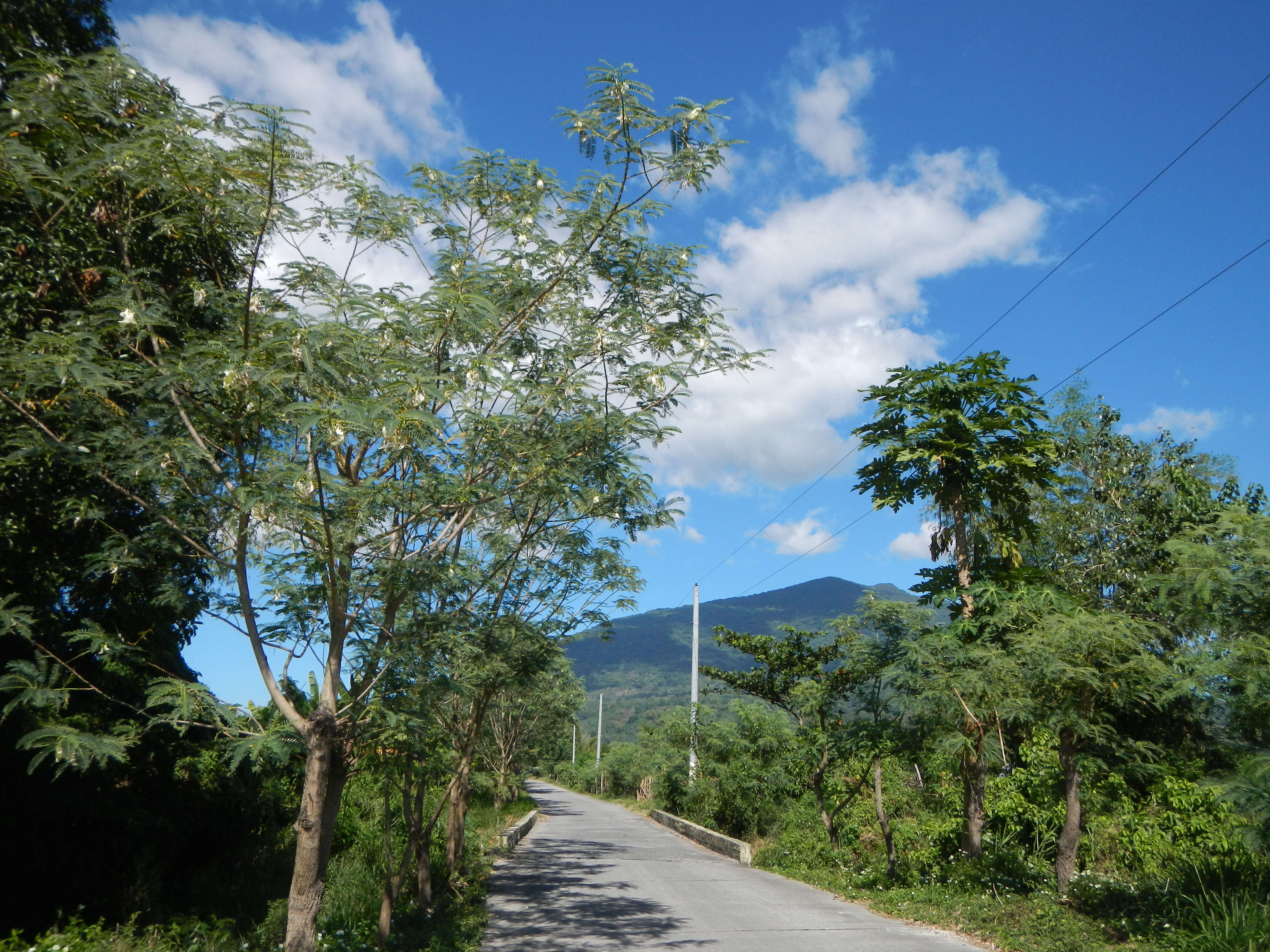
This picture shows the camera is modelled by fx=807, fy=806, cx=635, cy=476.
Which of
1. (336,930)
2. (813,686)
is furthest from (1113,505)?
(336,930)

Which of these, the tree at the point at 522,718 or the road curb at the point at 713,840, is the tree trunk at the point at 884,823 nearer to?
the road curb at the point at 713,840

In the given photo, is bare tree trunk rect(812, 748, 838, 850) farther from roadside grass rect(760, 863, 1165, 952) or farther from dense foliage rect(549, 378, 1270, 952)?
roadside grass rect(760, 863, 1165, 952)

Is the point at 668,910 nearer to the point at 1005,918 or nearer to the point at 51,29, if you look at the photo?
Answer: the point at 1005,918

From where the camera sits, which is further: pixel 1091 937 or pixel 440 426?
pixel 1091 937

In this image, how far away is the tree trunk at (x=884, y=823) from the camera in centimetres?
1302

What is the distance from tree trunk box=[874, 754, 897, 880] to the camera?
42.7 feet

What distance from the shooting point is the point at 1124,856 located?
12.4 metres

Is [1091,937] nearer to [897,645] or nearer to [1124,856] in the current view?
[897,645]

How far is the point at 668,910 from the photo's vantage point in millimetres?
11312

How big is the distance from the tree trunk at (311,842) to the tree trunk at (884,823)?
9219mm

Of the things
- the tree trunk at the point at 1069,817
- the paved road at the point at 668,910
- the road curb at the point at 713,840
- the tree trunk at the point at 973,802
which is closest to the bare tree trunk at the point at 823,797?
the paved road at the point at 668,910

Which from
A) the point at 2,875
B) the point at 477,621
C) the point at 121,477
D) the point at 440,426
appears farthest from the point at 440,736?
the point at 2,875

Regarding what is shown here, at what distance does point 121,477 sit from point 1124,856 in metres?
14.3

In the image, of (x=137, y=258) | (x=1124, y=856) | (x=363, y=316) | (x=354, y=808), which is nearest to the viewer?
(x=363, y=316)
